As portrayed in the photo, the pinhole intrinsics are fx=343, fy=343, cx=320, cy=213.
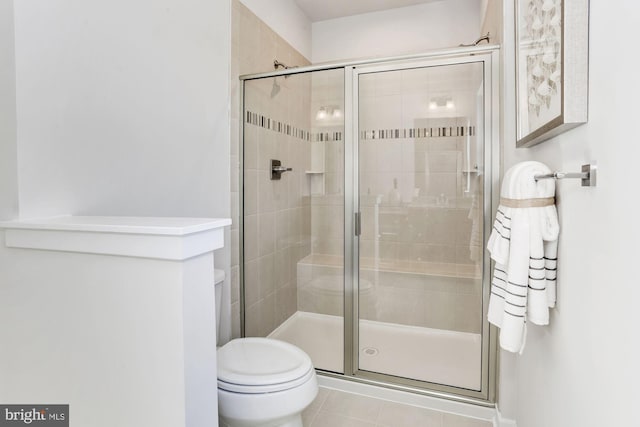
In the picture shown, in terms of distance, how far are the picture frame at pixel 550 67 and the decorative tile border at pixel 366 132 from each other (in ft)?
2.65

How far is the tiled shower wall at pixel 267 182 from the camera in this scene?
2.13 metres

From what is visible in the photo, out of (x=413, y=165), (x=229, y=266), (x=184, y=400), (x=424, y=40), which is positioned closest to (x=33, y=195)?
(x=184, y=400)

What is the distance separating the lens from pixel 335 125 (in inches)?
87.4

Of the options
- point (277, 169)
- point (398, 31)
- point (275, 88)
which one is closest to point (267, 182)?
point (277, 169)

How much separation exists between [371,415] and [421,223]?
1.18m

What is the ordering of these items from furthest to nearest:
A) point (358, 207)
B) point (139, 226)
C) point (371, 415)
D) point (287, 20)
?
1. point (287, 20)
2. point (358, 207)
3. point (371, 415)
4. point (139, 226)

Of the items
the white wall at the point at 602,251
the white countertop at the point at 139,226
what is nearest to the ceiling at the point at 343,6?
the white wall at the point at 602,251

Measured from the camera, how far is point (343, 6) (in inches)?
115

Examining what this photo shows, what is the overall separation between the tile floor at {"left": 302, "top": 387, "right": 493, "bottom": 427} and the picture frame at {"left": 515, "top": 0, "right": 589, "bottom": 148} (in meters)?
1.37

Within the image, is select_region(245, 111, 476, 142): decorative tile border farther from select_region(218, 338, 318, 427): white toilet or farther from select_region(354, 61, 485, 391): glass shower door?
select_region(218, 338, 318, 427): white toilet

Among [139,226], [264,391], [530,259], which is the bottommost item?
[264,391]

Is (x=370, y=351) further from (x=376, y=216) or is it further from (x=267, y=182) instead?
(x=267, y=182)

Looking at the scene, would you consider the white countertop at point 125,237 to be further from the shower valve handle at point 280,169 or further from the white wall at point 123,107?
the shower valve handle at point 280,169

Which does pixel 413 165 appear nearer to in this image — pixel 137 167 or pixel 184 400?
pixel 137 167
